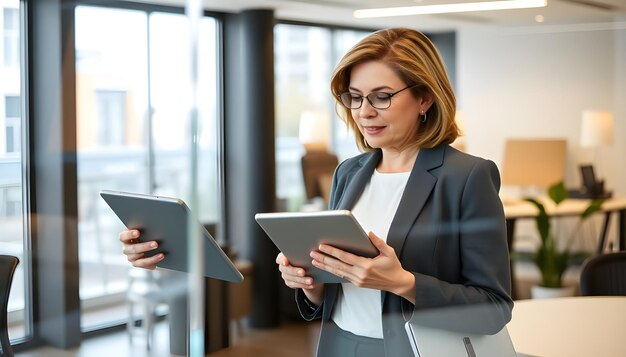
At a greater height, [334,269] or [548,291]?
[334,269]

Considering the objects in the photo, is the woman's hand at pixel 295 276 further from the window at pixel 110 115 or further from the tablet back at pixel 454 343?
the window at pixel 110 115

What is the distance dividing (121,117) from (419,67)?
2114 millimetres

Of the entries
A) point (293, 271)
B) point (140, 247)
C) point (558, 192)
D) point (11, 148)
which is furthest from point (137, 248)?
point (558, 192)

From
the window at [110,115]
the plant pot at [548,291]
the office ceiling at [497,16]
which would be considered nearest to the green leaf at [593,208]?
the plant pot at [548,291]

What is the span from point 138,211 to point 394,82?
0.69 meters

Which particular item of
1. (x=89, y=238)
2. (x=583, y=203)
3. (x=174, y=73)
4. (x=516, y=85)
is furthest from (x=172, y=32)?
(x=583, y=203)

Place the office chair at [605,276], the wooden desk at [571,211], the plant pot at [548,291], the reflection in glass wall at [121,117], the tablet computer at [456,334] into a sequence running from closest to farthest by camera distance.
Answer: the tablet computer at [456,334] → the office chair at [605,276] → the wooden desk at [571,211] → the plant pot at [548,291] → the reflection in glass wall at [121,117]

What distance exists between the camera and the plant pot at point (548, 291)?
2.93 m

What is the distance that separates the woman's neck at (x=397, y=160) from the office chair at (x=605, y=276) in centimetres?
67

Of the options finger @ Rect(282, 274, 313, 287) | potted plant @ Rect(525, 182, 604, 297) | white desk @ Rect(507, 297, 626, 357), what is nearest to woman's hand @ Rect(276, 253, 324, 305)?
finger @ Rect(282, 274, 313, 287)

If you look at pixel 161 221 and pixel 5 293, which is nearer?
pixel 161 221

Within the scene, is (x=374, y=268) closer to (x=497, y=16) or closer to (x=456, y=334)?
(x=456, y=334)

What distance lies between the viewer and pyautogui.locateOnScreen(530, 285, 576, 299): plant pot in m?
2.93

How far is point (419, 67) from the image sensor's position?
155 cm
